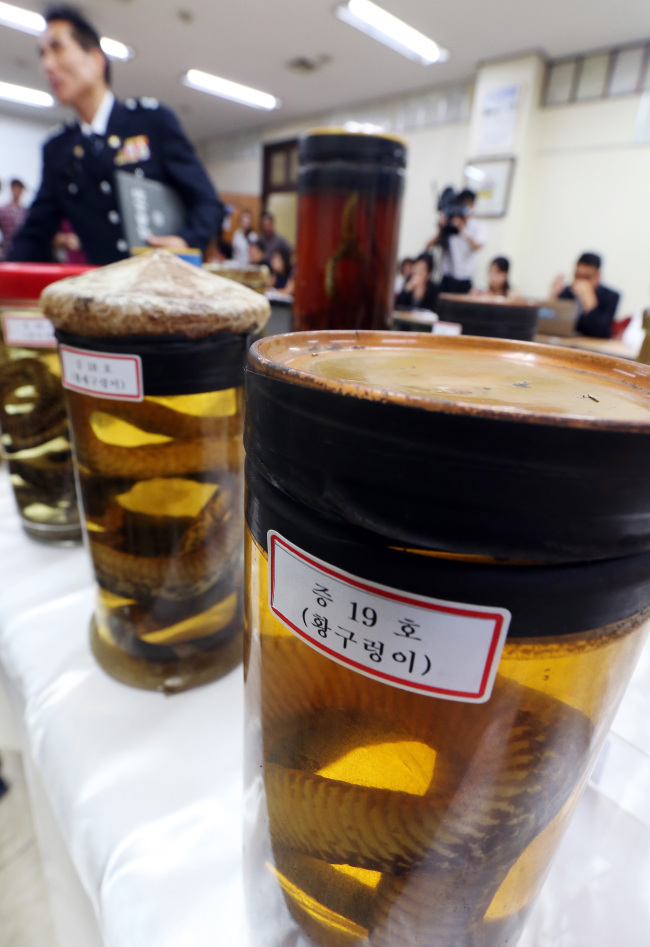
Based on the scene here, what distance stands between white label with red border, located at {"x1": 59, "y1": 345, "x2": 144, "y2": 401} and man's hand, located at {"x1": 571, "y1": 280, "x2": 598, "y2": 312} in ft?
10.0

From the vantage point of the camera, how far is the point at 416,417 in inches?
5.6

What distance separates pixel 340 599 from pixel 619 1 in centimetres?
401

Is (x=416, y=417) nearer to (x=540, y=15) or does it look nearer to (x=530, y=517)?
(x=530, y=517)

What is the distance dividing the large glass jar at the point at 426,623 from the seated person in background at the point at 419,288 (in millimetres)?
2927

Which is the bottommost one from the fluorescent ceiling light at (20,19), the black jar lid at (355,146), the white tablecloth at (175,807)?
the white tablecloth at (175,807)

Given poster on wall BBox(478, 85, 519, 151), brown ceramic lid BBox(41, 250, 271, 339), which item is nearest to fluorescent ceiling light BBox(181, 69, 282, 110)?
poster on wall BBox(478, 85, 519, 151)

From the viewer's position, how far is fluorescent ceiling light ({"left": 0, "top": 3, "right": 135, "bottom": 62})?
3.70 meters

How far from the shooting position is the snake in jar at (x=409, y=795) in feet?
0.63

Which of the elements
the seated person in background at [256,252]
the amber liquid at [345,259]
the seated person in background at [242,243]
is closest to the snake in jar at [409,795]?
the amber liquid at [345,259]

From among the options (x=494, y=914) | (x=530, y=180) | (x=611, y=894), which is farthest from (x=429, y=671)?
(x=530, y=180)

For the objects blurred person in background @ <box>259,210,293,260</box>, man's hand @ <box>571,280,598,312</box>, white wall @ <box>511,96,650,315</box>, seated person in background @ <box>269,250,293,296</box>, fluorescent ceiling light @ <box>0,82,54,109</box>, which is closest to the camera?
man's hand @ <box>571,280,598,312</box>

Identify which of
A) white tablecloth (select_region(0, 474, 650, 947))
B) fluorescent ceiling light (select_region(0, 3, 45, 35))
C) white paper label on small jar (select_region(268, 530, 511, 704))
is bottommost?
white tablecloth (select_region(0, 474, 650, 947))

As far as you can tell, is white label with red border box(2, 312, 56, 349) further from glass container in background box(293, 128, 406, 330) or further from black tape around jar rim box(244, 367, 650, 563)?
black tape around jar rim box(244, 367, 650, 563)

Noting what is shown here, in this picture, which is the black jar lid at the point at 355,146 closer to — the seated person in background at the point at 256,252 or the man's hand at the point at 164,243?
the man's hand at the point at 164,243
